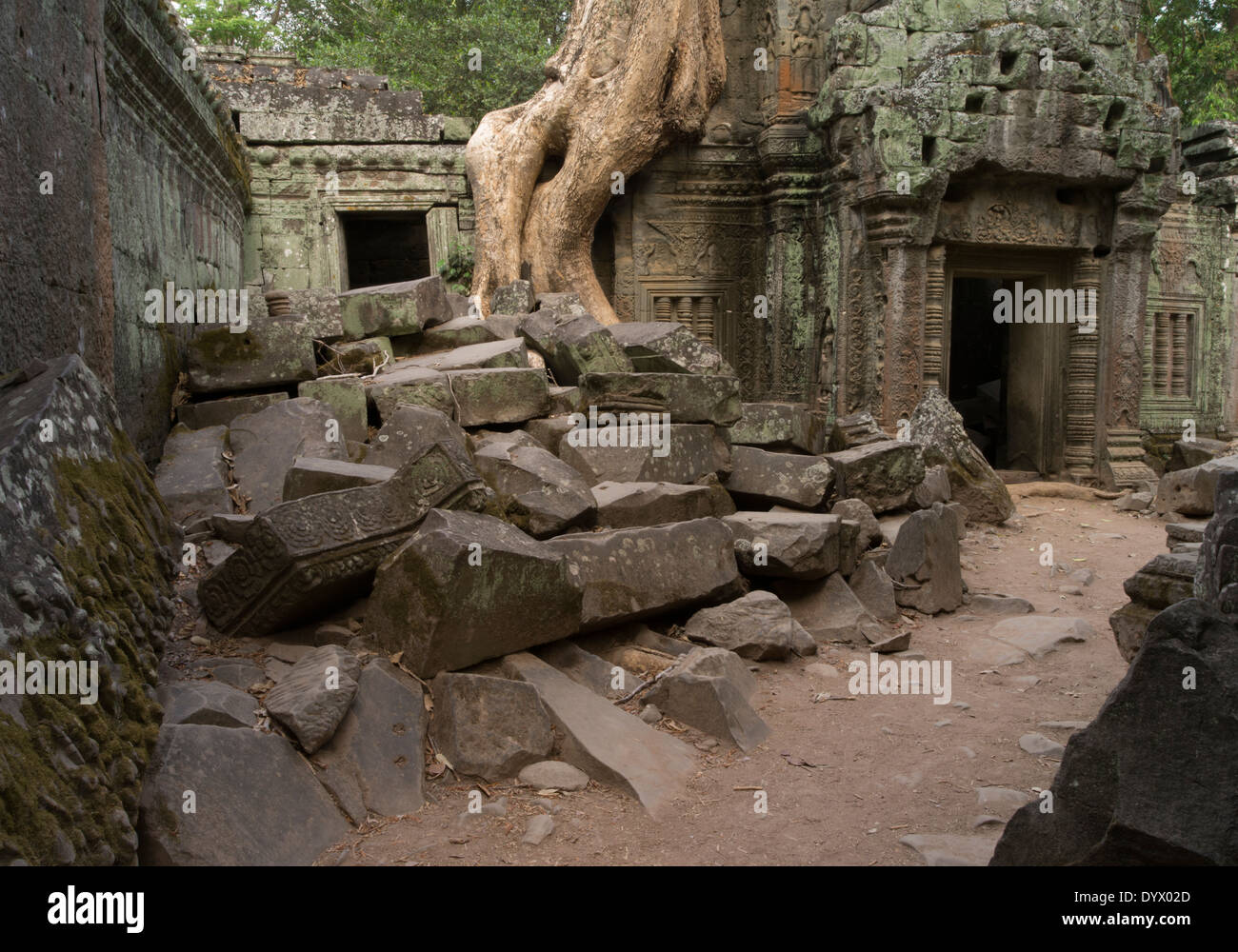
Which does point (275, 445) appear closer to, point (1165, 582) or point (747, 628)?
point (747, 628)

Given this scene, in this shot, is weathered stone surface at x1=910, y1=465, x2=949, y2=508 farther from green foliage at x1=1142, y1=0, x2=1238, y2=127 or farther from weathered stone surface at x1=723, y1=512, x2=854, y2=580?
green foliage at x1=1142, y1=0, x2=1238, y2=127

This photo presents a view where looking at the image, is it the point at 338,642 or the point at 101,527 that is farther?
the point at 338,642

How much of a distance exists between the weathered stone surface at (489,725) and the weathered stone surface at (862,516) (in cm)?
300

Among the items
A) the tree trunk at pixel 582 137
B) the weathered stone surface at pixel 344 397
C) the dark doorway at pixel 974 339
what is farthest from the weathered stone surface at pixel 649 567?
the dark doorway at pixel 974 339

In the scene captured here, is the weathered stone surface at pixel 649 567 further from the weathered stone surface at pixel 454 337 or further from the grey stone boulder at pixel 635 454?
the weathered stone surface at pixel 454 337

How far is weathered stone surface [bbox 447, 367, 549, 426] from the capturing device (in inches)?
218

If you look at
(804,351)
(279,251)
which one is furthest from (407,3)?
(804,351)

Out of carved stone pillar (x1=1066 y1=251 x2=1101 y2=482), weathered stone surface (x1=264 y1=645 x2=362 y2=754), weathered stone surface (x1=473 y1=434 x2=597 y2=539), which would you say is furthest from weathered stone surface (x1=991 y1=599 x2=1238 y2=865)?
carved stone pillar (x1=1066 y1=251 x2=1101 y2=482)

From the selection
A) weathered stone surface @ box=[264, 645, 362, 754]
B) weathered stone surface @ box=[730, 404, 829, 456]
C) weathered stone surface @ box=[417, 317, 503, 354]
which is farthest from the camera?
weathered stone surface @ box=[417, 317, 503, 354]

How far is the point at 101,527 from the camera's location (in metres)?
2.54

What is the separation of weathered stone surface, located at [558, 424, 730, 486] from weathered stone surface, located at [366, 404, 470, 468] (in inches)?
28.0

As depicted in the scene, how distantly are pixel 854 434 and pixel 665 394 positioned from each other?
248cm
